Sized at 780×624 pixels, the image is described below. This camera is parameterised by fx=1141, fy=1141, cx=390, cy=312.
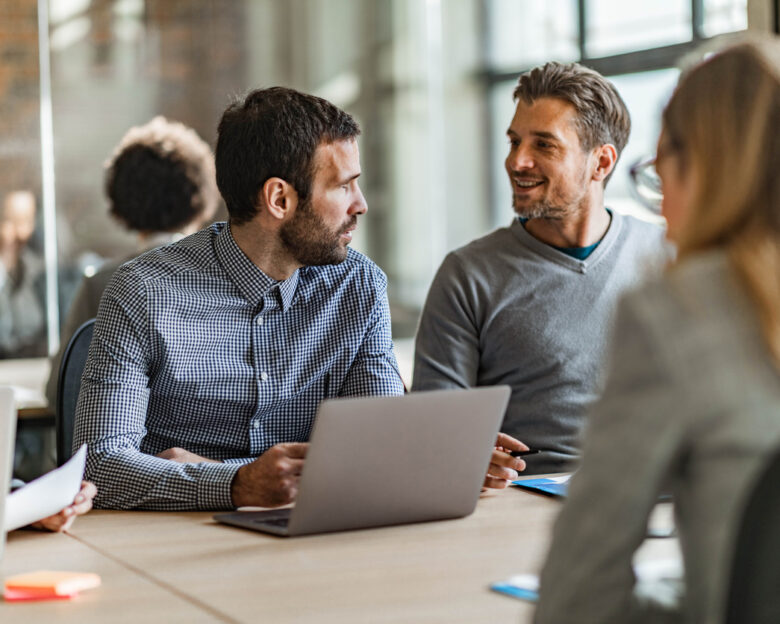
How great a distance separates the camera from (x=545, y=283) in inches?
101

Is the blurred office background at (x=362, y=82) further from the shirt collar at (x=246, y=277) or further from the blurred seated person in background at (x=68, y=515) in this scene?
the blurred seated person in background at (x=68, y=515)

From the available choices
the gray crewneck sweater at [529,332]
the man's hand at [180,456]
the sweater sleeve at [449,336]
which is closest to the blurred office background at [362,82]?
the gray crewneck sweater at [529,332]

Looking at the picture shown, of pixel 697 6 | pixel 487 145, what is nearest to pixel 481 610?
pixel 697 6

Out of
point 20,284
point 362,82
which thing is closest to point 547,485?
point 20,284

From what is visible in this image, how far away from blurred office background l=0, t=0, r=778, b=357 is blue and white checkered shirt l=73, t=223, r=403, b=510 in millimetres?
2691

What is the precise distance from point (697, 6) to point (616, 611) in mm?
4348

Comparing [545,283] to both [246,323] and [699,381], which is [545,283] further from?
[699,381]

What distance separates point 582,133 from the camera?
107 inches

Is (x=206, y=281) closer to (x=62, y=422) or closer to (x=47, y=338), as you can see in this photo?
(x=62, y=422)

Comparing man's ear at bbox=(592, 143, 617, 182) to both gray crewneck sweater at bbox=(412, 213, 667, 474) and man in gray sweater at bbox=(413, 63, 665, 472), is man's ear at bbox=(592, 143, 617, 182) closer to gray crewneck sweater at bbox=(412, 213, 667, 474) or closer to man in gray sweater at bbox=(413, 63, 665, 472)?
man in gray sweater at bbox=(413, 63, 665, 472)

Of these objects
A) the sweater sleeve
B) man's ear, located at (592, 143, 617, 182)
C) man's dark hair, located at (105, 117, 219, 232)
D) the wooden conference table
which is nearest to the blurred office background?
man's dark hair, located at (105, 117, 219, 232)

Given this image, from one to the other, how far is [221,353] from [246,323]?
0.26 feet

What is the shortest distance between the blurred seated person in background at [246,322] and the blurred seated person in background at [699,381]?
1.05 meters

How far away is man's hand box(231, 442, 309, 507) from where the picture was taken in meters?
1.73
